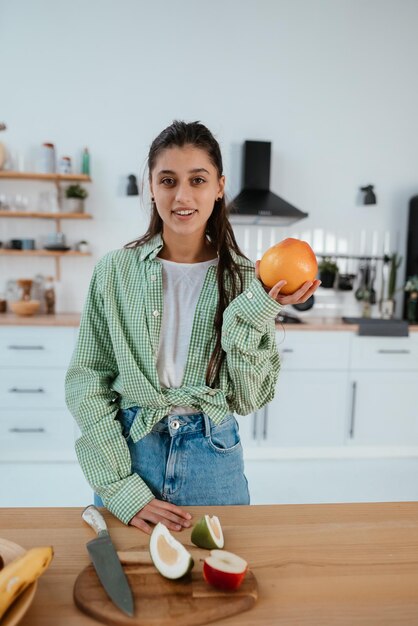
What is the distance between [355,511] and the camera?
81 cm

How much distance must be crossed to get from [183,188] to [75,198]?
2.49 m

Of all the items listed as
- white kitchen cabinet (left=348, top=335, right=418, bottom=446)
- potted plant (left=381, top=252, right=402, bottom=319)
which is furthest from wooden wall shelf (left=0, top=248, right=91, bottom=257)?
potted plant (left=381, top=252, right=402, bottom=319)

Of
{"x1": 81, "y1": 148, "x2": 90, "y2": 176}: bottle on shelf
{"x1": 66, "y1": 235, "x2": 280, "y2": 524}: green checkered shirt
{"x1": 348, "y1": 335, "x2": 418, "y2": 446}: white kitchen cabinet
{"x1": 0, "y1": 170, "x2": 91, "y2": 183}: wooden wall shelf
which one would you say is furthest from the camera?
{"x1": 81, "y1": 148, "x2": 90, "y2": 176}: bottle on shelf

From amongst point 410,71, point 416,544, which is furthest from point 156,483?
point 410,71

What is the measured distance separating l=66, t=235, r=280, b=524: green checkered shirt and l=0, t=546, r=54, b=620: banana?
1.01ft

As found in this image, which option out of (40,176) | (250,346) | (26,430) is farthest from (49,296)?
(250,346)

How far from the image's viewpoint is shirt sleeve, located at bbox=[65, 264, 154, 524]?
850mm

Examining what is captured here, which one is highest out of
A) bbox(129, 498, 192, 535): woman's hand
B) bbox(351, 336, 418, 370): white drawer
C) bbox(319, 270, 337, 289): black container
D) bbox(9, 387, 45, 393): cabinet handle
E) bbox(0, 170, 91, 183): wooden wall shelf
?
bbox(0, 170, 91, 183): wooden wall shelf

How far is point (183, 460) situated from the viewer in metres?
0.95

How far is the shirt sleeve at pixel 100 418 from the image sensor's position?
0.85m

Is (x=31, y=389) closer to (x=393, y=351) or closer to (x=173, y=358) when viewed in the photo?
(x=173, y=358)

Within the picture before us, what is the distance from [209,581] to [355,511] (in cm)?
34

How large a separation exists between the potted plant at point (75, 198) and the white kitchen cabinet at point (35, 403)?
0.95 meters

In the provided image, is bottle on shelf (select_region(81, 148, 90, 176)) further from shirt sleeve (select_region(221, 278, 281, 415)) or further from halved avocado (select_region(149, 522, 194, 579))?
halved avocado (select_region(149, 522, 194, 579))
